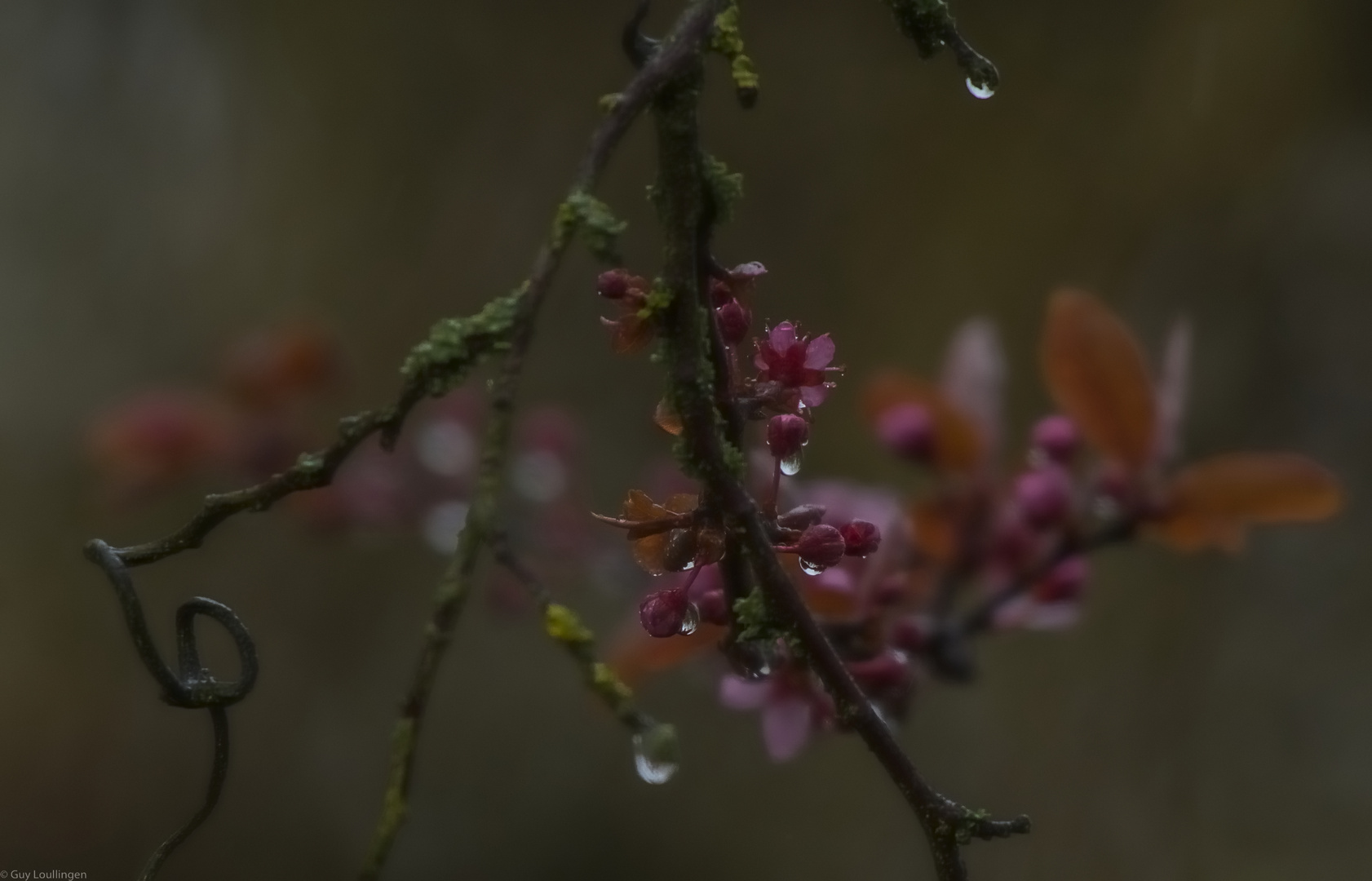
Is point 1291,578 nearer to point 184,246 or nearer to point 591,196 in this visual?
point 591,196

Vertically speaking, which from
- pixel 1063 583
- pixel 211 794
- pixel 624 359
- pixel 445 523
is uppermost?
pixel 624 359

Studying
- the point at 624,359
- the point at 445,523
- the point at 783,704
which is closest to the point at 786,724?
the point at 783,704

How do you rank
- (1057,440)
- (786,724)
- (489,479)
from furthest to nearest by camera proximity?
(1057,440), (786,724), (489,479)

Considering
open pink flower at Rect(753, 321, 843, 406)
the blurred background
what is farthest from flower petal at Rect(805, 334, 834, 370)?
the blurred background

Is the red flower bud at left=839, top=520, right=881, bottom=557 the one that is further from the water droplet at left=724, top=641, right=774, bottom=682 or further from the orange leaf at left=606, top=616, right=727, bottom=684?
the orange leaf at left=606, top=616, right=727, bottom=684

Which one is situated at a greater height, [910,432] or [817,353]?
[910,432]

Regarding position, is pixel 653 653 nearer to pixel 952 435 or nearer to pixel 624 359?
pixel 952 435
